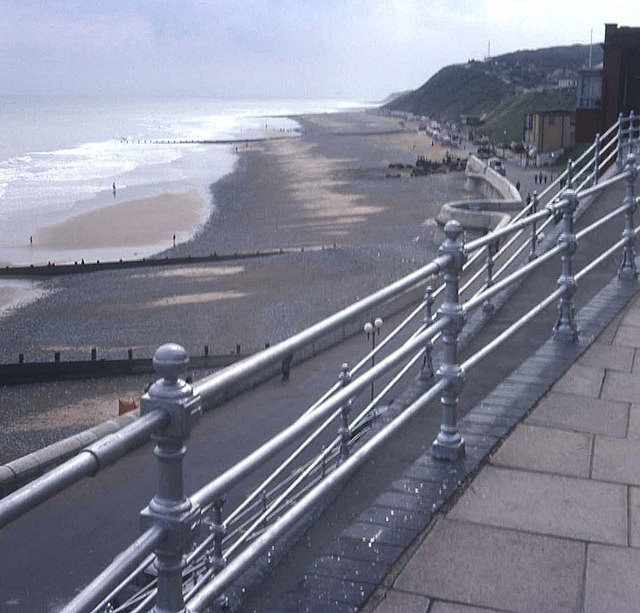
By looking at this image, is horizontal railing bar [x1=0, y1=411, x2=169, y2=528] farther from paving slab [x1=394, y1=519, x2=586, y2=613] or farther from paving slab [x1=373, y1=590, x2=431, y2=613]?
paving slab [x1=394, y1=519, x2=586, y2=613]

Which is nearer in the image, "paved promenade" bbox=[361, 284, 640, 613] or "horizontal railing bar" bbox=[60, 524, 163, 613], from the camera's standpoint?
"horizontal railing bar" bbox=[60, 524, 163, 613]

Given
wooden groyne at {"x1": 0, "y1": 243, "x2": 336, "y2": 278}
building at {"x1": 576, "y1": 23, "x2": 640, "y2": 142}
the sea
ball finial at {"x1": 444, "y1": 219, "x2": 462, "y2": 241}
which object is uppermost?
building at {"x1": 576, "y1": 23, "x2": 640, "y2": 142}

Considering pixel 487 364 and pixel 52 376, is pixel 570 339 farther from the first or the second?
pixel 52 376

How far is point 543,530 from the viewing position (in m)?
3.54

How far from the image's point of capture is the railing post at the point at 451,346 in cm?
382

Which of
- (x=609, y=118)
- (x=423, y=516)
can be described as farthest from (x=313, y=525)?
(x=609, y=118)

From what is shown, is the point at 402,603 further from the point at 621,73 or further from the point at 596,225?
the point at 621,73

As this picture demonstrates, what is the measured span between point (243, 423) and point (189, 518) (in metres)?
14.0

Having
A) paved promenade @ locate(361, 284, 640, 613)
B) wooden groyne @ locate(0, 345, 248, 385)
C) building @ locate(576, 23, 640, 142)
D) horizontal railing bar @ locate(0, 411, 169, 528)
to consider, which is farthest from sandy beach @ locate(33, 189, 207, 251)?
horizontal railing bar @ locate(0, 411, 169, 528)

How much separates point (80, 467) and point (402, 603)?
1566 mm

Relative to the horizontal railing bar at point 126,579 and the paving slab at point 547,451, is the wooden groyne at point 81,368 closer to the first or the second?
the paving slab at point 547,451

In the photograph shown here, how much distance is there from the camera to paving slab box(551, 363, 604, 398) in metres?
5.32

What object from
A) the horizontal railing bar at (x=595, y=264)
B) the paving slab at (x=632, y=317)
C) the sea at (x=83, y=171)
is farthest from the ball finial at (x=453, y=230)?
the sea at (x=83, y=171)

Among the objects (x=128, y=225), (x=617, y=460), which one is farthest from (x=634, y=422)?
(x=128, y=225)
